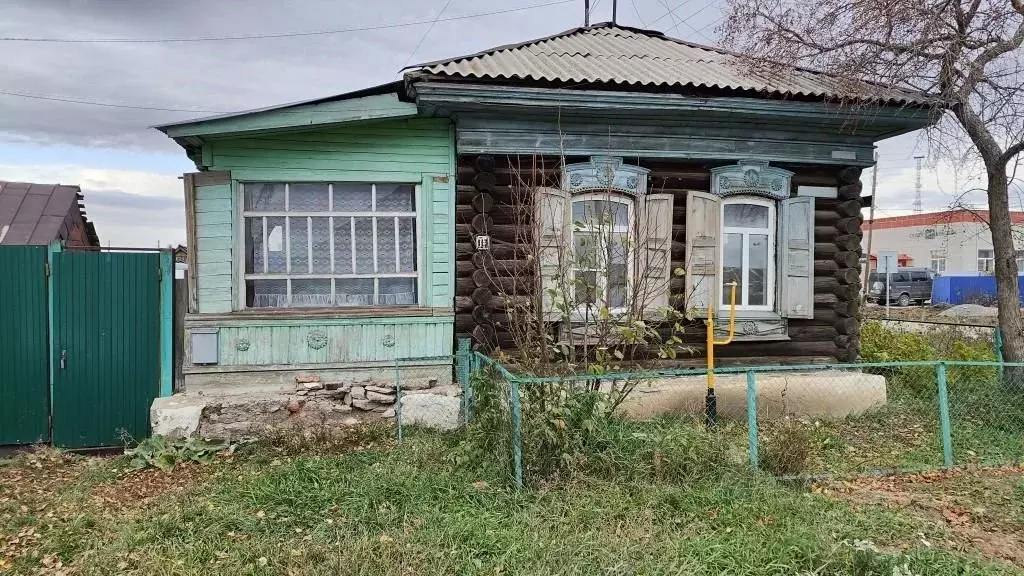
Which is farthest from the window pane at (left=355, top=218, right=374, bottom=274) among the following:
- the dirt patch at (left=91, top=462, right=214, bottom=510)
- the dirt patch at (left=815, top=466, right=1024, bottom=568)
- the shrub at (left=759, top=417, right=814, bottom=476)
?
the dirt patch at (left=815, top=466, right=1024, bottom=568)

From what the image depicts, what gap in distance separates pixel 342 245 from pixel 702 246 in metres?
4.01

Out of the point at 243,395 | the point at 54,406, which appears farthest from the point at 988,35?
the point at 54,406

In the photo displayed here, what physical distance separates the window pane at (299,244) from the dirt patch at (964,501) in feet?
17.3

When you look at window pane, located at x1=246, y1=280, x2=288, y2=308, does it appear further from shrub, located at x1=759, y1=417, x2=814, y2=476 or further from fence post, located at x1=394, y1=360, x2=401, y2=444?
shrub, located at x1=759, y1=417, x2=814, y2=476

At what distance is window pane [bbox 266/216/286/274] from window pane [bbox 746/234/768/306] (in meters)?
5.36

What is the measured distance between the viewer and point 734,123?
7562mm

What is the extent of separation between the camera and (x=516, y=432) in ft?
15.0

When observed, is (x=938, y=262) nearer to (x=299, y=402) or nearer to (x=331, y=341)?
(x=331, y=341)

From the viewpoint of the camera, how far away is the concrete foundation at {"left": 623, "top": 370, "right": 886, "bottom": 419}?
285 inches

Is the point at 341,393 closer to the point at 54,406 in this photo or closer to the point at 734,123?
the point at 54,406

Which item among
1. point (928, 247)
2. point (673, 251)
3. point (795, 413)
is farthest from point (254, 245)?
point (928, 247)

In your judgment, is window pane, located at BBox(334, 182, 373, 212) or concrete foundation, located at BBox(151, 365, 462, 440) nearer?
concrete foundation, located at BBox(151, 365, 462, 440)

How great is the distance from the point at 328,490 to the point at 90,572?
4.97ft

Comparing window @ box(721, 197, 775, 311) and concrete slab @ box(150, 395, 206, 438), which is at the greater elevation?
window @ box(721, 197, 775, 311)
